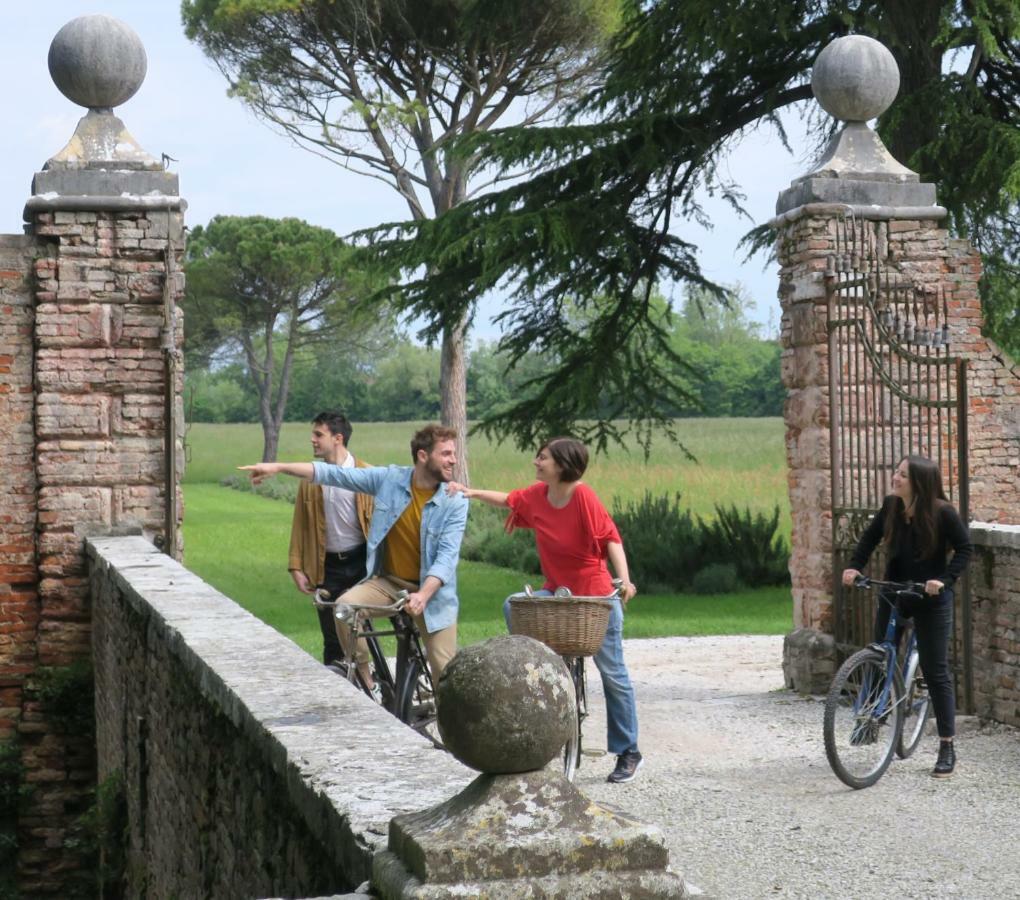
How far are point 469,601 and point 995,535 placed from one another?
961 cm

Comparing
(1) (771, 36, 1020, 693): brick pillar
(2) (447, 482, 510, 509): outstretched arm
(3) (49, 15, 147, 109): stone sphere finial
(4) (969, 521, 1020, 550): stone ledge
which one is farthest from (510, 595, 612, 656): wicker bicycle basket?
(3) (49, 15, 147, 109): stone sphere finial

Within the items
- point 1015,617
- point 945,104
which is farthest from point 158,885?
point 945,104

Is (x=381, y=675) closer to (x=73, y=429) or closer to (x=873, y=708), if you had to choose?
(x=873, y=708)

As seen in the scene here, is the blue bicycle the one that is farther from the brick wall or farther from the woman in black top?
the brick wall

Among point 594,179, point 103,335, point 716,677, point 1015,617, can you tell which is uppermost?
point 594,179

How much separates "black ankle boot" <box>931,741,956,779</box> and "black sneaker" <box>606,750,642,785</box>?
58.0 inches

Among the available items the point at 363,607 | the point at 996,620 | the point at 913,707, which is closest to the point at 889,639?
the point at 913,707

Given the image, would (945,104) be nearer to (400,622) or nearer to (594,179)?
(594,179)

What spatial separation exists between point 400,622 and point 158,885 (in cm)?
183

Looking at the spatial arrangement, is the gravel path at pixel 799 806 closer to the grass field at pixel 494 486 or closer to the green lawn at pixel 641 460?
the green lawn at pixel 641 460

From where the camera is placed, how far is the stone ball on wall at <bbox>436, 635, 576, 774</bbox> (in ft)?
7.27

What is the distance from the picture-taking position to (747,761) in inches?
328

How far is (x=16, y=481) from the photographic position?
29.2ft

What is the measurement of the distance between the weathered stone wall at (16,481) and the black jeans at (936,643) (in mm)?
4916
